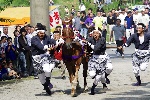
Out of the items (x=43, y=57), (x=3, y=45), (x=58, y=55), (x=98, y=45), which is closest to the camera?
(x=98, y=45)

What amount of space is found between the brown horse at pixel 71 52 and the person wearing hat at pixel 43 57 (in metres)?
0.47

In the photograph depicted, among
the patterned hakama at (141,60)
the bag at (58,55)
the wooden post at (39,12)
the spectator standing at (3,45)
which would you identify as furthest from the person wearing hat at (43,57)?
the wooden post at (39,12)

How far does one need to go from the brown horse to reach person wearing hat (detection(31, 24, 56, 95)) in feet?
1.53

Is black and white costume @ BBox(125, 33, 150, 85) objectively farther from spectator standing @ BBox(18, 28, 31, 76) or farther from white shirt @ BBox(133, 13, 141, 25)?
white shirt @ BBox(133, 13, 141, 25)

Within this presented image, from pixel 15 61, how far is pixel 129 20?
1391 centimetres

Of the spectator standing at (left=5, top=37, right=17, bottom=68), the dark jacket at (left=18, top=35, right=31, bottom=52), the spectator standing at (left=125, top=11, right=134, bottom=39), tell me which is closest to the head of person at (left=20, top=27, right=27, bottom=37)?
the dark jacket at (left=18, top=35, right=31, bottom=52)

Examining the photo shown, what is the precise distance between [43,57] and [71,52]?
84cm

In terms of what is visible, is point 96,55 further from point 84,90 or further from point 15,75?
point 15,75

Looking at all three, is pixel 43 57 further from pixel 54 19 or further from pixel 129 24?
pixel 129 24

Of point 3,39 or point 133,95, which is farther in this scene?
point 3,39

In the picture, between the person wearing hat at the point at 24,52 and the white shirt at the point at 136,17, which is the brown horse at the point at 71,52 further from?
the white shirt at the point at 136,17

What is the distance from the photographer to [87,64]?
16469 mm

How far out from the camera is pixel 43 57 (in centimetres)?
1597

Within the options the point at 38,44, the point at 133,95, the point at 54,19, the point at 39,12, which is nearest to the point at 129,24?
the point at 54,19
